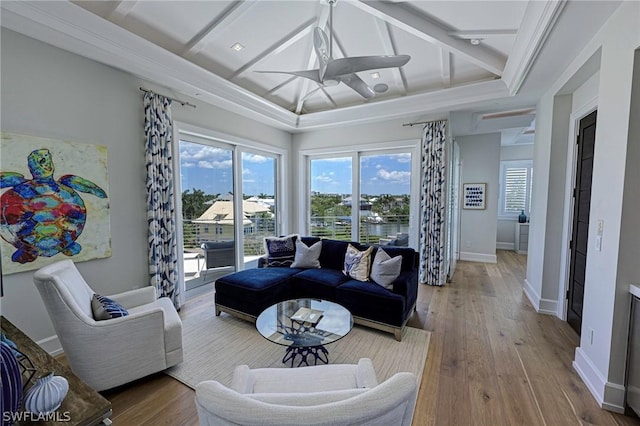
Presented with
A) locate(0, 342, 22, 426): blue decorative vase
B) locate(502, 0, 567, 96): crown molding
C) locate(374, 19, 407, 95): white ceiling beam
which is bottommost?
locate(0, 342, 22, 426): blue decorative vase

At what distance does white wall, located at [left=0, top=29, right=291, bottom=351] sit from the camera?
2.37 m

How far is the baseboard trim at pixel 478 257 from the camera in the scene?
6224mm

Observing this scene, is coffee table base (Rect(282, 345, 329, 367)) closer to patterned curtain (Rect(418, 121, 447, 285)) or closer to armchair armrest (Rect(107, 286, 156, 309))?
armchair armrest (Rect(107, 286, 156, 309))

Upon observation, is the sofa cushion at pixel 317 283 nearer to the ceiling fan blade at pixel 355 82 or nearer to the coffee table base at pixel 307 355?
the coffee table base at pixel 307 355

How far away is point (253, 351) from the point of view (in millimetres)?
2674

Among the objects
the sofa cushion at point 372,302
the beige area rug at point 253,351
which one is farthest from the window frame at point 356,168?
the beige area rug at point 253,351

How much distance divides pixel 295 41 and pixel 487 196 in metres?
5.36

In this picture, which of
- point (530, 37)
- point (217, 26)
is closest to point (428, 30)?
→ point (530, 37)

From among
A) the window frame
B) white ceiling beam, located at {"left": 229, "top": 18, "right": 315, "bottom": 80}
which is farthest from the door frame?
white ceiling beam, located at {"left": 229, "top": 18, "right": 315, "bottom": 80}

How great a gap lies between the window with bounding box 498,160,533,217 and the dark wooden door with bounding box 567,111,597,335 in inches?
197

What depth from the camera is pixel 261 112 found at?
4.60 meters

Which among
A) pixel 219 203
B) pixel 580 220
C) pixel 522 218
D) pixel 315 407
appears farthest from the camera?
pixel 522 218

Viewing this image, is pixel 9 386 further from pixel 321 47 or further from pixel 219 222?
pixel 219 222

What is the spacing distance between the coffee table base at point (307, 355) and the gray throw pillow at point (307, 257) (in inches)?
55.5
